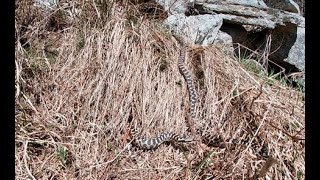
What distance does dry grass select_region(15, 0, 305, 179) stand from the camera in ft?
11.6

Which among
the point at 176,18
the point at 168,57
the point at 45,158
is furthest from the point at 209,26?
the point at 45,158

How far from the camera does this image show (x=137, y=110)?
4145 millimetres

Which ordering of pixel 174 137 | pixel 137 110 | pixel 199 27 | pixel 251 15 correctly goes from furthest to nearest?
1. pixel 251 15
2. pixel 199 27
3. pixel 137 110
4. pixel 174 137

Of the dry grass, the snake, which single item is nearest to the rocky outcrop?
the dry grass

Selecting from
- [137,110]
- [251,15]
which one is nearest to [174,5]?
[251,15]

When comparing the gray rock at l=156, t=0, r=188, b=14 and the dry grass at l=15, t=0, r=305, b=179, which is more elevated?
the gray rock at l=156, t=0, r=188, b=14

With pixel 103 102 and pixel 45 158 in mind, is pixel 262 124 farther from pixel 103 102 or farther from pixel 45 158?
pixel 45 158

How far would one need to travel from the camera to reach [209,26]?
19.0ft

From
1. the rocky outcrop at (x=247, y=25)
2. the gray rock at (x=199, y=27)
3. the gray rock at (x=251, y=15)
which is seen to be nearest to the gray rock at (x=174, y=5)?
the rocky outcrop at (x=247, y=25)

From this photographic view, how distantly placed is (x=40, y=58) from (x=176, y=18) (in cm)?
180

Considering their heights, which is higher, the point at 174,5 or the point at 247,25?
the point at 174,5

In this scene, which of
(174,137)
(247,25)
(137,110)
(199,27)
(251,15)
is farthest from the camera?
(247,25)

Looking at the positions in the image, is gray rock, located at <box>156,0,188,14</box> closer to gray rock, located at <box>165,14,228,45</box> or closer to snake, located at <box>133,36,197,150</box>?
gray rock, located at <box>165,14,228,45</box>

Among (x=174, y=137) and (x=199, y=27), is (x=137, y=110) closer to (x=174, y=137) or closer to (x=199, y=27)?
(x=174, y=137)
